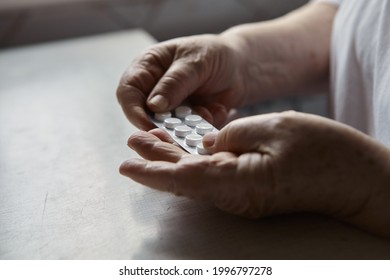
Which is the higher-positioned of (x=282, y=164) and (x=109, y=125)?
(x=282, y=164)

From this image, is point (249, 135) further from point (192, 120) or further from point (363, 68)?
point (363, 68)

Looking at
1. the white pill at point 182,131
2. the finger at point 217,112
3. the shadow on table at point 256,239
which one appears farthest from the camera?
the finger at point 217,112

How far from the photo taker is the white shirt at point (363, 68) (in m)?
0.51

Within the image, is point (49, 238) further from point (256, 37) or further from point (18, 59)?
point (18, 59)

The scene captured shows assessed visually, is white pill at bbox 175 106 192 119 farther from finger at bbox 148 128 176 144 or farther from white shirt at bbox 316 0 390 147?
white shirt at bbox 316 0 390 147

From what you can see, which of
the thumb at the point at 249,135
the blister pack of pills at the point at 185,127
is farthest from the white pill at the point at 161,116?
the thumb at the point at 249,135

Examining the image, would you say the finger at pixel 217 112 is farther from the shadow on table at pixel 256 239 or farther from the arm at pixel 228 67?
the shadow on table at pixel 256 239

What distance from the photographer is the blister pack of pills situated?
0.43 metres

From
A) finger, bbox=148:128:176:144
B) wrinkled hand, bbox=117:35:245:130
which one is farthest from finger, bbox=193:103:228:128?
finger, bbox=148:128:176:144

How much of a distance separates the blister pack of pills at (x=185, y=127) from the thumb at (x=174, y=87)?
10mm

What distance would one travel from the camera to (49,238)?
371 mm

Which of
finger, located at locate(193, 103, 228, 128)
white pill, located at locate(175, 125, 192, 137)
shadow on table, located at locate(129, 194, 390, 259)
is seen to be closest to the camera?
shadow on table, located at locate(129, 194, 390, 259)

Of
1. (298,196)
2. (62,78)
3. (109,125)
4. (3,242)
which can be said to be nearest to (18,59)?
(62,78)
